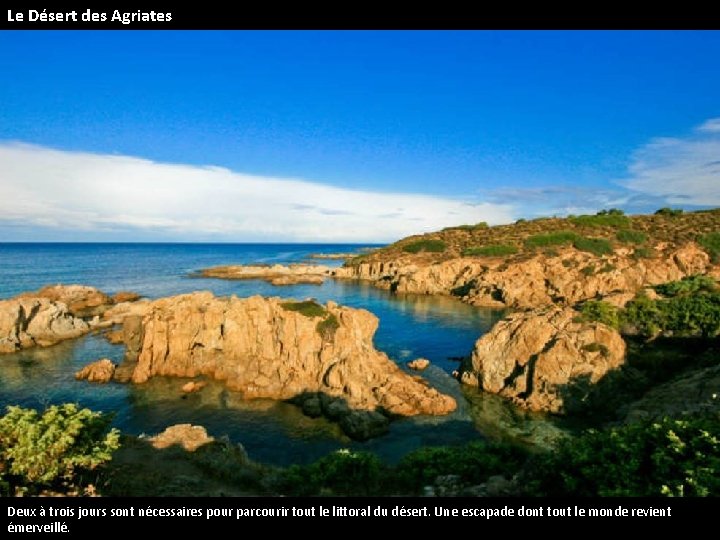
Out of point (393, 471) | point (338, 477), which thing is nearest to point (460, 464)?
point (393, 471)

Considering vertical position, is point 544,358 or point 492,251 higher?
point 492,251

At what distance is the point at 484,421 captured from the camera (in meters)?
35.3

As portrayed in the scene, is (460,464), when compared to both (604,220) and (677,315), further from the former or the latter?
(604,220)

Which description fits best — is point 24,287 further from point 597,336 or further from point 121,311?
point 597,336

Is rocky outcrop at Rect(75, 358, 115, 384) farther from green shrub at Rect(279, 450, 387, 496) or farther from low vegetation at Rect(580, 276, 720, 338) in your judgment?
low vegetation at Rect(580, 276, 720, 338)

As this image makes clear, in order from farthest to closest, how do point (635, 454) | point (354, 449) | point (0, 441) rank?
1. point (354, 449)
2. point (0, 441)
3. point (635, 454)

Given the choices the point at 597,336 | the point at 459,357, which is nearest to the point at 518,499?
the point at 597,336

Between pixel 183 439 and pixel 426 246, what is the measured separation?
111m

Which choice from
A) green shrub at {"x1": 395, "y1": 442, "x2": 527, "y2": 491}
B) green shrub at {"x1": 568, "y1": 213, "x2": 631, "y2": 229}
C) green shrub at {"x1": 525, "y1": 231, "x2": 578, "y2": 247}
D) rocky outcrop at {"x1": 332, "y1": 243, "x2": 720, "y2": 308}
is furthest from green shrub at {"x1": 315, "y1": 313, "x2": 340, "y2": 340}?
green shrub at {"x1": 568, "y1": 213, "x2": 631, "y2": 229}

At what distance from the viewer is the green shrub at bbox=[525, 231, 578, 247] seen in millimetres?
105000

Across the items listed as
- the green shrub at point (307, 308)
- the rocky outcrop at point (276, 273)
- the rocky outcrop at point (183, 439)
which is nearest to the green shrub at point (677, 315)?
the green shrub at point (307, 308)

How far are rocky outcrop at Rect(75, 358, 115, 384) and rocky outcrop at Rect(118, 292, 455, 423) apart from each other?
7.22 ft

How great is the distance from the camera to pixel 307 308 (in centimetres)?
4588
